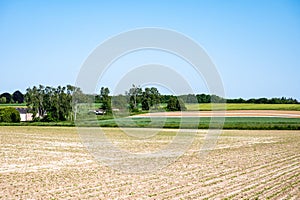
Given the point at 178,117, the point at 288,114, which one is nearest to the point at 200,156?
the point at 178,117

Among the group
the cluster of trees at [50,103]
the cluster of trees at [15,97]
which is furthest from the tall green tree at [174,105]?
the cluster of trees at [15,97]

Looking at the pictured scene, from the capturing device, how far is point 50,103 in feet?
241

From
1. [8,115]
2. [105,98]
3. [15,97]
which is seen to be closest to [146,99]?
[105,98]

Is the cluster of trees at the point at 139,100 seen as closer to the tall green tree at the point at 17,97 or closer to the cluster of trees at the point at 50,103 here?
the cluster of trees at the point at 50,103

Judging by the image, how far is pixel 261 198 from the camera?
10305mm

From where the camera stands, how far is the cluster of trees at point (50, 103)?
70438 millimetres

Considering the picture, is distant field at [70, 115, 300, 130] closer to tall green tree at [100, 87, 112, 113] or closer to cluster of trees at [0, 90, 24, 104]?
tall green tree at [100, 87, 112, 113]

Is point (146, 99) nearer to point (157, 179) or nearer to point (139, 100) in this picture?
point (139, 100)

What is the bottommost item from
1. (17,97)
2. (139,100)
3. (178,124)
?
(178,124)

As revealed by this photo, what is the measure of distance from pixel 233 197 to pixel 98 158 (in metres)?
9.93

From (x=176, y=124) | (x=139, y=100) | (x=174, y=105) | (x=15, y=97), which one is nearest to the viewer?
(x=139, y=100)

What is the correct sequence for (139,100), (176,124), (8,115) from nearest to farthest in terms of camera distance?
(139,100)
(176,124)
(8,115)

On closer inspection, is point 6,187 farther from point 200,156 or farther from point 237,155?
point 237,155

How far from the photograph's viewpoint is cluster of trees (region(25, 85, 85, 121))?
231 ft
